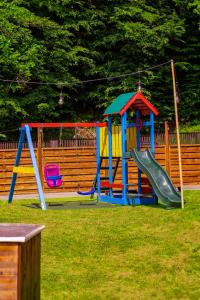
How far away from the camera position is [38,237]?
7.97 m

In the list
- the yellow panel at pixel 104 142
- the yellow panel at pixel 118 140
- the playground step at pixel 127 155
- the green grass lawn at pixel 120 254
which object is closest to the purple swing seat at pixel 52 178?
the playground step at pixel 127 155

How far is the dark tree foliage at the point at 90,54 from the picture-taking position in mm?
33406

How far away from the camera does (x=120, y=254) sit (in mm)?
12062

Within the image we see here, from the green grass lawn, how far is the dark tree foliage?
1816cm

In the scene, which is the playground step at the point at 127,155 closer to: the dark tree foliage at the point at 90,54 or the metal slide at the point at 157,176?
the metal slide at the point at 157,176

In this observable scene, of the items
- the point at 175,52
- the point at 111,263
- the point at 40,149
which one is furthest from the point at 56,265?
the point at 175,52

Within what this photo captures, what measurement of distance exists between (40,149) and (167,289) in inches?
582

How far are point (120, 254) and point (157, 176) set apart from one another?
7.62 metres

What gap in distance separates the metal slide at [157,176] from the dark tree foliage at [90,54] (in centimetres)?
1349

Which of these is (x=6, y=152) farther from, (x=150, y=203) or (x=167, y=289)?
(x=167, y=289)

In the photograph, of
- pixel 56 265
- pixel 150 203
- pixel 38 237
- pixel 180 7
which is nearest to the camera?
pixel 38 237

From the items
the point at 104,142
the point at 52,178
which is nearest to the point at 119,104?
the point at 104,142

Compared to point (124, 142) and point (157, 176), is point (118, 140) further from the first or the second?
point (157, 176)

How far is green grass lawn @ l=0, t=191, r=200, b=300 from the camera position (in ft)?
33.6
